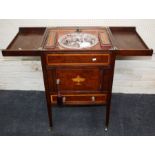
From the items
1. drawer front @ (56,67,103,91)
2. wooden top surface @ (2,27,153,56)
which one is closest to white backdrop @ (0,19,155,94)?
wooden top surface @ (2,27,153,56)

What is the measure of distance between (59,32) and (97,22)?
15.5 inches

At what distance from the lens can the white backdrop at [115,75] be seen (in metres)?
1.66

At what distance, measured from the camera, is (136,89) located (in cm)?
207

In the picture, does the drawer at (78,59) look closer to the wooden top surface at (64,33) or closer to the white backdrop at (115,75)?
the wooden top surface at (64,33)

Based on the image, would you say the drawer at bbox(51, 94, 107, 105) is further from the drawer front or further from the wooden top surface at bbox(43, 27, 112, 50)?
the wooden top surface at bbox(43, 27, 112, 50)

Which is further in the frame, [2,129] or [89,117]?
[89,117]

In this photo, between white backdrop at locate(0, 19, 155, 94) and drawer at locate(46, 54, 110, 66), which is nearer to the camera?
drawer at locate(46, 54, 110, 66)

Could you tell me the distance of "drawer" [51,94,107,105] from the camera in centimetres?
142

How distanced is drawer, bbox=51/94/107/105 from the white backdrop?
0.57 meters

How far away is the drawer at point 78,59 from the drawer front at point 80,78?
5 cm

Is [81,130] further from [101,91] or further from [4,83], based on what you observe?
[4,83]

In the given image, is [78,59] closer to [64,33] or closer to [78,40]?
[78,40]

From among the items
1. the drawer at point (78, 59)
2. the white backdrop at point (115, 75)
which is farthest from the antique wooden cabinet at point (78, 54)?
the white backdrop at point (115, 75)
